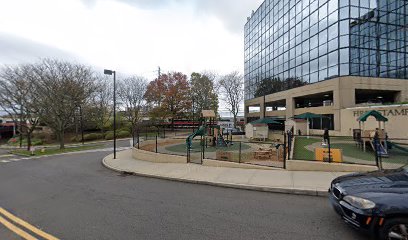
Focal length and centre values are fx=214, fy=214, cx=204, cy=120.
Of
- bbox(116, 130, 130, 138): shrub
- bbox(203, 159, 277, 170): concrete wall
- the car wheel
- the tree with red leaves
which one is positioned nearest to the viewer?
the car wheel

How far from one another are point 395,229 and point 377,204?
15.4 inches

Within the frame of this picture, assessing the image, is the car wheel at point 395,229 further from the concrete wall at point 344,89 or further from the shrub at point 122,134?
the shrub at point 122,134

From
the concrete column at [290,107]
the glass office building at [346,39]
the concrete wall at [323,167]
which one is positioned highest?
the glass office building at [346,39]

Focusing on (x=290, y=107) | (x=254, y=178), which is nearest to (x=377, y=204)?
(x=254, y=178)

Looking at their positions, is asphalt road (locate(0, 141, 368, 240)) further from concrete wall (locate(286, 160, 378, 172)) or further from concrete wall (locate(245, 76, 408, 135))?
concrete wall (locate(245, 76, 408, 135))

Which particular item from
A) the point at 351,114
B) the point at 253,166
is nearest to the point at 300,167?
the point at 253,166

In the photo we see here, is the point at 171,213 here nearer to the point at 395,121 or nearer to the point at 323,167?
the point at 323,167

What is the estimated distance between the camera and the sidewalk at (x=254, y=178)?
687 centimetres

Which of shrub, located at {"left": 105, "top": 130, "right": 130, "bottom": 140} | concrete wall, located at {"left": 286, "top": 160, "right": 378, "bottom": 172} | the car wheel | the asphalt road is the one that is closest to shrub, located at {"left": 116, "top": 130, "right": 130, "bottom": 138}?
shrub, located at {"left": 105, "top": 130, "right": 130, "bottom": 140}

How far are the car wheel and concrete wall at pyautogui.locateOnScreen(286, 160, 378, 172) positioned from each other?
579 centimetres

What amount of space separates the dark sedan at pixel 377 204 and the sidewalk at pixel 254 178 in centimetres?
255

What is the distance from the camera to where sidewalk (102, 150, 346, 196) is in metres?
6.87

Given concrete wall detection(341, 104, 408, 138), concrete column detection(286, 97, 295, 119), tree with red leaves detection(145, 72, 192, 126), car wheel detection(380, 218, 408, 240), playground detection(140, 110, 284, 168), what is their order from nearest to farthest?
1. car wheel detection(380, 218, 408, 240)
2. playground detection(140, 110, 284, 168)
3. concrete wall detection(341, 104, 408, 138)
4. concrete column detection(286, 97, 295, 119)
5. tree with red leaves detection(145, 72, 192, 126)

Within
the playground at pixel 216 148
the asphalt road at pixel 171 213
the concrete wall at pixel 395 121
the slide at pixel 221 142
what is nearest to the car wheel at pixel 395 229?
the asphalt road at pixel 171 213
